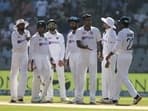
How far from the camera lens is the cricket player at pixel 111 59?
16.0 metres

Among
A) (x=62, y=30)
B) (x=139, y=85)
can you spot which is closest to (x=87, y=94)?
(x=139, y=85)

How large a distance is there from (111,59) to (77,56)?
0.93m

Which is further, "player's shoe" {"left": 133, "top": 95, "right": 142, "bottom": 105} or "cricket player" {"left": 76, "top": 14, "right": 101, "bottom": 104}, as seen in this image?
"cricket player" {"left": 76, "top": 14, "right": 101, "bottom": 104}

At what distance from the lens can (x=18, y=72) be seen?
16.5m

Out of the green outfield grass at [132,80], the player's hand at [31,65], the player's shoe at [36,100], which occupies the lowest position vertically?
the player's shoe at [36,100]

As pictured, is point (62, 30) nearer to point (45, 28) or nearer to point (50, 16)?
point (50, 16)

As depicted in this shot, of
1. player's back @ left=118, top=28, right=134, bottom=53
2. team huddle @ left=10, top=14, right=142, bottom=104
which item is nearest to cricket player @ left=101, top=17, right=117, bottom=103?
team huddle @ left=10, top=14, right=142, bottom=104

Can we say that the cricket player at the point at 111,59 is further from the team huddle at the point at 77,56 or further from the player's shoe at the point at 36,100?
the player's shoe at the point at 36,100

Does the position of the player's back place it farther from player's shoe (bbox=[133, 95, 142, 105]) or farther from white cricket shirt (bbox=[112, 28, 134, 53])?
player's shoe (bbox=[133, 95, 142, 105])

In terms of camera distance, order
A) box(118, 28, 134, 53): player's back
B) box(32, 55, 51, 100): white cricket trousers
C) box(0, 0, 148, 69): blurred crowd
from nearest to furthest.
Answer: box(118, 28, 134, 53): player's back, box(32, 55, 51, 100): white cricket trousers, box(0, 0, 148, 69): blurred crowd

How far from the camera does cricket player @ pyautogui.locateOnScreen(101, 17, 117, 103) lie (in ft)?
52.6

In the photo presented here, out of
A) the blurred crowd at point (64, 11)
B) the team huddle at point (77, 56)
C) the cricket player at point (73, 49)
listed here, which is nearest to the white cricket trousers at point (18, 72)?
the team huddle at point (77, 56)

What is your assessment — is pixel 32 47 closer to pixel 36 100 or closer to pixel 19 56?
pixel 19 56

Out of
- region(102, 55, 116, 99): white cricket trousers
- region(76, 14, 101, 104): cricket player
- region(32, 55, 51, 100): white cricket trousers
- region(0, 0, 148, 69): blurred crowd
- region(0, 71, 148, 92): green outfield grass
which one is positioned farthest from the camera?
region(0, 0, 148, 69): blurred crowd
